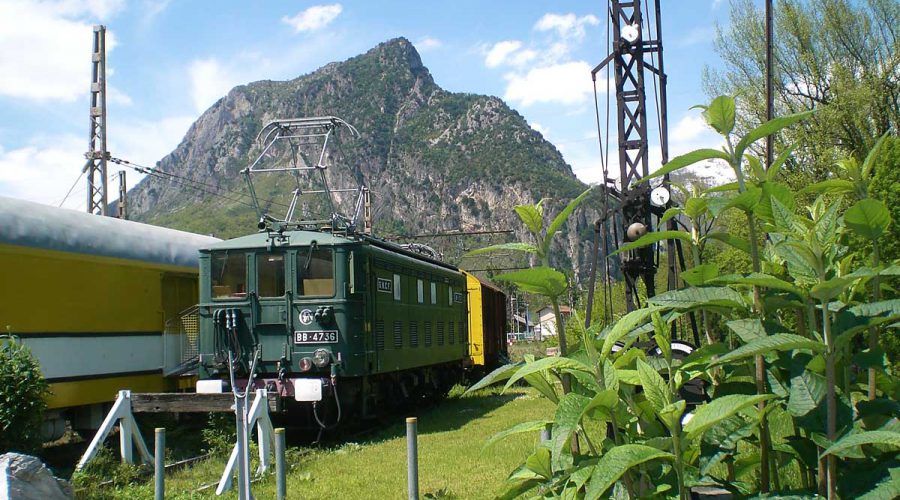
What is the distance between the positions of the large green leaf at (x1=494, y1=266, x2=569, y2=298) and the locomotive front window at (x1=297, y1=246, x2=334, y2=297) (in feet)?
30.7

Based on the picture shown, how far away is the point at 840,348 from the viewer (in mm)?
2545

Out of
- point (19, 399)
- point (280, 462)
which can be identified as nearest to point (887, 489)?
point (280, 462)

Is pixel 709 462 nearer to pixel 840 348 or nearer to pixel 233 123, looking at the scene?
pixel 840 348

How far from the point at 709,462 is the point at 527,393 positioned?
54.5 ft

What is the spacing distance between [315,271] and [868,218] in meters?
10.1

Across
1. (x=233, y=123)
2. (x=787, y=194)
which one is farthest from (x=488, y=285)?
(x=233, y=123)

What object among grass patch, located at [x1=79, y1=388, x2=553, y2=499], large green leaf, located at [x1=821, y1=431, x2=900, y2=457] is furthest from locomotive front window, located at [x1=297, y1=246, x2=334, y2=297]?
large green leaf, located at [x1=821, y1=431, x2=900, y2=457]

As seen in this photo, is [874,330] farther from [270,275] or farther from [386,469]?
[270,275]

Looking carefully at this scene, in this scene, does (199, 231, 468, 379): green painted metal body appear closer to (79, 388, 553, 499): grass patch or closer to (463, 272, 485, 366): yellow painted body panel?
(79, 388, 553, 499): grass patch

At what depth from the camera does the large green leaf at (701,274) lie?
2.95m

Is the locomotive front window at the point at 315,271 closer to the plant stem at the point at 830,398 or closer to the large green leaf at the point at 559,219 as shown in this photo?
the large green leaf at the point at 559,219

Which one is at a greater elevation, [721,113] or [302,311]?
[721,113]

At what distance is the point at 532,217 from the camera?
3086 millimetres

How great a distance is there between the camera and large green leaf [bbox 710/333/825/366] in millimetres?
2357
